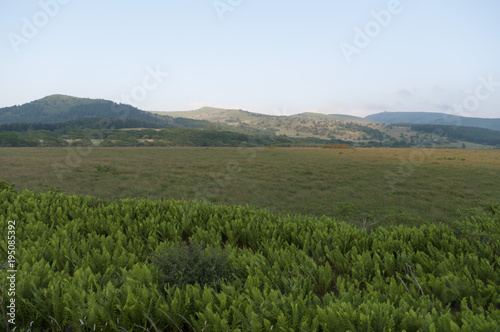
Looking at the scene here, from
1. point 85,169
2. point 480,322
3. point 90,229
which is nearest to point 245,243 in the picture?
point 90,229

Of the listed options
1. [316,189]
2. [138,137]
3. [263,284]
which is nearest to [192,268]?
[263,284]

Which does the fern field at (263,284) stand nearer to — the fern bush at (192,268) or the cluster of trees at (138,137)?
the fern bush at (192,268)

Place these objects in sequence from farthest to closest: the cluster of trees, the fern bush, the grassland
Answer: the cluster of trees < the grassland < the fern bush

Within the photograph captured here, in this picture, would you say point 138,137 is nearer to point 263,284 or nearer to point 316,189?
point 316,189

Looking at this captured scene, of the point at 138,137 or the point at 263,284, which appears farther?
the point at 138,137

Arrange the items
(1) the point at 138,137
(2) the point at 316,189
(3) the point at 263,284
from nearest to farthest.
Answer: (3) the point at 263,284 < (2) the point at 316,189 < (1) the point at 138,137

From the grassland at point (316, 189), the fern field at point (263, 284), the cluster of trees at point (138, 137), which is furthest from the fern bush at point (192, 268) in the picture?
the cluster of trees at point (138, 137)

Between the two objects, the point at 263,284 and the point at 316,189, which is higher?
the point at 263,284

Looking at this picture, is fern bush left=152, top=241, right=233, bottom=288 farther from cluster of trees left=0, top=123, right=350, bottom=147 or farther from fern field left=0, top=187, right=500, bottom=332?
cluster of trees left=0, top=123, right=350, bottom=147

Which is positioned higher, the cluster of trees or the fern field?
the fern field

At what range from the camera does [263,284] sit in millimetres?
4113

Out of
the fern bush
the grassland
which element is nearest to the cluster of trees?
the grassland

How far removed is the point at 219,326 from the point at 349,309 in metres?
1.44

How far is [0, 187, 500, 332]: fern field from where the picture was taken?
120 inches
